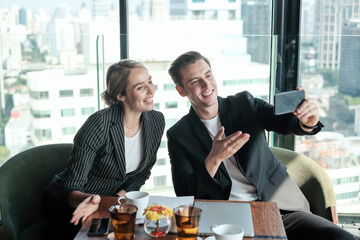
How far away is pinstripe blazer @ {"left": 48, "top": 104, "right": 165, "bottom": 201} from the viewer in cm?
215

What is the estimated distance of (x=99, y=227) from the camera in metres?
1.71

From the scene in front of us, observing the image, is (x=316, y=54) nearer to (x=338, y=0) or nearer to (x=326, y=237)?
(x=338, y=0)

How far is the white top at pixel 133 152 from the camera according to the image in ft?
7.54

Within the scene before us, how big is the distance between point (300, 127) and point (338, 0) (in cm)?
147

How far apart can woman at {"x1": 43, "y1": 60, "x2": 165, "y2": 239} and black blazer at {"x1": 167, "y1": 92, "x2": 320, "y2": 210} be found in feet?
0.49

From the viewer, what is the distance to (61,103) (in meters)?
3.16

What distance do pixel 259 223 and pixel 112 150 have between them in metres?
0.78

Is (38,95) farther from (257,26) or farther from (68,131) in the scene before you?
(257,26)

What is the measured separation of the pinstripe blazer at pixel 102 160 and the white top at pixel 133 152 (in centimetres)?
2

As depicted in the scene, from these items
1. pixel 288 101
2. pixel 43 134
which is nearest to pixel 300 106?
pixel 288 101

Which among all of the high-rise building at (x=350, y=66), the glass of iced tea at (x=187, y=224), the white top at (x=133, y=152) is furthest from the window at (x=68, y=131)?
the glass of iced tea at (x=187, y=224)

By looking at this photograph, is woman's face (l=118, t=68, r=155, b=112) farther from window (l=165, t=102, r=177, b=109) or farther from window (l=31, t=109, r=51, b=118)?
window (l=31, t=109, r=51, b=118)

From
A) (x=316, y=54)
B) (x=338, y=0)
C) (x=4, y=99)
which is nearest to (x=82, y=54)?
(x=4, y=99)

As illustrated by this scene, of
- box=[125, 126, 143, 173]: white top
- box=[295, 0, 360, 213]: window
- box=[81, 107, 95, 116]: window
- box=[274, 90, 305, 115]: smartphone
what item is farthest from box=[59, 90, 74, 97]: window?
box=[274, 90, 305, 115]: smartphone
